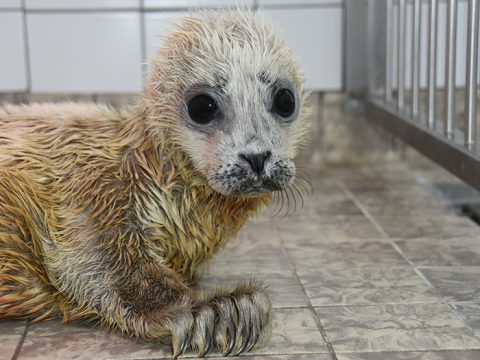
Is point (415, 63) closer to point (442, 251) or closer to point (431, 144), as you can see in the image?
point (431, 144)

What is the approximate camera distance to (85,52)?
147 inches

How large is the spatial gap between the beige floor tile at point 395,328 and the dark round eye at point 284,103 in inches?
20.3

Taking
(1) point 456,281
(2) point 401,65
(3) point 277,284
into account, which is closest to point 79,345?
(3) point 277,284

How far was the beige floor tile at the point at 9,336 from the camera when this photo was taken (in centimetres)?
173

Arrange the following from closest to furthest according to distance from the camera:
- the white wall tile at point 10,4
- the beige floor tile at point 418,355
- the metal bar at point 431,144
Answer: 1. the beige floor tile at point 418,355
2. the metal bar at point 431,144
3. the white wall tile at point 10,4

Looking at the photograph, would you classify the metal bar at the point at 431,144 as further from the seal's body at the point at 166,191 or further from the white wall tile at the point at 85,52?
the white wall tile at the point at 85,52

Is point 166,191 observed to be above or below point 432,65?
below

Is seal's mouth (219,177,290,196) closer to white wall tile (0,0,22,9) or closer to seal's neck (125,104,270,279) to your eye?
seal's neck (125,104,270,279)

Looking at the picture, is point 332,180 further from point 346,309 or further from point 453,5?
point 346,309

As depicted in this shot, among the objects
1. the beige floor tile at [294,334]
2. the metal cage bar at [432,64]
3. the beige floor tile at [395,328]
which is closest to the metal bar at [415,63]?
the metal cage bar at [432,64]

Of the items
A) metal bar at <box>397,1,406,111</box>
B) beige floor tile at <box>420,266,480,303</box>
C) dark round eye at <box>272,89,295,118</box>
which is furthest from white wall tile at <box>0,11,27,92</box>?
beige floor tile at <box>420,266,480,303</box>

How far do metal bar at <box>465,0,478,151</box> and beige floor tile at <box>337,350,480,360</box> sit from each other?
820 millimetres

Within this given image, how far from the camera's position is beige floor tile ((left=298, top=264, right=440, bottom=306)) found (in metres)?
2.00

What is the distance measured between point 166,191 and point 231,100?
0.91ft
